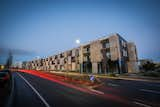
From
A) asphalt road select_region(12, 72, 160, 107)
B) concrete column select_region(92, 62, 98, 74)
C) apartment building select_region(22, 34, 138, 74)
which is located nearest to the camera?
asphalt road select_region(12, 72, 160, 107)

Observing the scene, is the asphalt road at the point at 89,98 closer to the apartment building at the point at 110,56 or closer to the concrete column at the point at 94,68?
the apartment building at the point at 110,56

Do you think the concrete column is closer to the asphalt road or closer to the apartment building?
the apartment building

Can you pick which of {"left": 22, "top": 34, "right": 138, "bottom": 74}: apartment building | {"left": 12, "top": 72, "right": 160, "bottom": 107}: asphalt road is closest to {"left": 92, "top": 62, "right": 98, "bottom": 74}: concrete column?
{"left": 22, "top": 34, "right": 138, "bottom": 74}: apartment building

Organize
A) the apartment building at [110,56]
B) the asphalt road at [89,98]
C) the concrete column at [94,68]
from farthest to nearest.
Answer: the concrete column at [94,68]
the apartment building at [110,56]
the asphalt road at [89,98]

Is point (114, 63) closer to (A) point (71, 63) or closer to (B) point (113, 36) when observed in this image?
(B) point (113, 36)

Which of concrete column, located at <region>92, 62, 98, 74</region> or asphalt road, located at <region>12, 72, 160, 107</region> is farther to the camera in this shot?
concrete column, located at <region>92, 62, 98, 74</region>

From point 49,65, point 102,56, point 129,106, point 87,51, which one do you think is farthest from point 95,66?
point 49,65

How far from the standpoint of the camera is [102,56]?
4422 cm

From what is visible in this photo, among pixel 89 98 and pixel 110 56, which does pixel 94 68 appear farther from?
pixel 89 98

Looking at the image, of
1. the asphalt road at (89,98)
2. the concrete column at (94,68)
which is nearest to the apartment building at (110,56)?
the concrete column at (94,68)

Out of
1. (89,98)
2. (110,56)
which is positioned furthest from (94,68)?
(89,98)

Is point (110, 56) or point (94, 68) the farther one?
point (94, 68)

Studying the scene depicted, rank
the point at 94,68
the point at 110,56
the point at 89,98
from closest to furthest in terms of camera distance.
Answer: the point at 89,98 → the point at 110,56 → the point at 94,68

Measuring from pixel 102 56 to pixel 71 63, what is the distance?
76.7 ft
